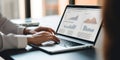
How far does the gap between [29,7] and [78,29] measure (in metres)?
2.96

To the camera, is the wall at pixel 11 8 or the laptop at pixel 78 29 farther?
the wall at pixel 11 8

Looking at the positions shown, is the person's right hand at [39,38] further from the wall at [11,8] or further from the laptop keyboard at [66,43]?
the wall at [11,8]

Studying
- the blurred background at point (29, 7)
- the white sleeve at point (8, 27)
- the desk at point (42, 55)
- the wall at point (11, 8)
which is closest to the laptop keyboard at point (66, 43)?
the desk at point (42, 55)

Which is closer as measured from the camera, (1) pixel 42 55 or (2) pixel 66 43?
(1) pixel 42 55

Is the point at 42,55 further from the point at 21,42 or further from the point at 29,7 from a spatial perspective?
the point at 29,7

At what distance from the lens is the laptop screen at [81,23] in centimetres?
103

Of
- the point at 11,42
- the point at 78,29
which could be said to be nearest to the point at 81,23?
the point at 78,29

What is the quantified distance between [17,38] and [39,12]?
3.33 metres

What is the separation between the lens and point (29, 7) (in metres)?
3.97

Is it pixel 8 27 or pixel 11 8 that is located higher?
pixel 8 27

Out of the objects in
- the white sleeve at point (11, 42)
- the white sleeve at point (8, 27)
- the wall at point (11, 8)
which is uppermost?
the white sleeve at point (11, 42)

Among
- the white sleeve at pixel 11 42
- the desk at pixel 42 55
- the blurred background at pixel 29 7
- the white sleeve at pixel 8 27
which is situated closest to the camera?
the desk at pixel 42 55

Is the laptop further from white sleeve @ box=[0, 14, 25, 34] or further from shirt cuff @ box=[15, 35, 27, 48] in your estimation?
white sleeve @ box=[0, 14, 25, 34]

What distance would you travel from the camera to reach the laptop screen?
1.03 meters
